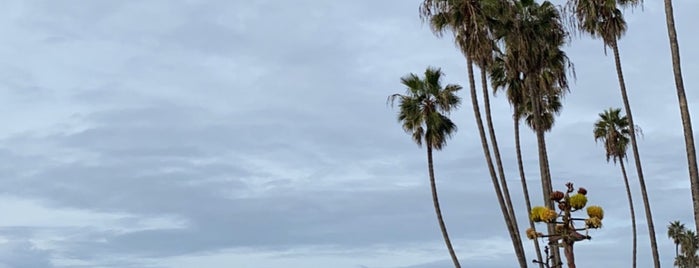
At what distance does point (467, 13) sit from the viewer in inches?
1751

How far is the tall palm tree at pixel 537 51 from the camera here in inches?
1834

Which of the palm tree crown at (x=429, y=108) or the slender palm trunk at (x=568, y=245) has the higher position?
the palm tree crown at (x=429, y=108)

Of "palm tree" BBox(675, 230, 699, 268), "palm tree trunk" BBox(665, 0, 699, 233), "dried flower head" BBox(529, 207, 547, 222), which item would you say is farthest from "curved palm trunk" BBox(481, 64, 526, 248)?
"palm tree" BBox(675, 230, 699, 268)

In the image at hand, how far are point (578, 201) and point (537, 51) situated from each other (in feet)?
101

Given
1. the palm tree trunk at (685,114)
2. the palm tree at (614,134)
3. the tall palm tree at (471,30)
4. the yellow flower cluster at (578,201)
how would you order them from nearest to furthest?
the yellow flower cluster at (578,201) → the palm tree trunk at (685,114) → the tall palm tree at (471,30) → the palm tree at (614,134)

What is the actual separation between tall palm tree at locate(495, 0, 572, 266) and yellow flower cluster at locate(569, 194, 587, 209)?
28.8m

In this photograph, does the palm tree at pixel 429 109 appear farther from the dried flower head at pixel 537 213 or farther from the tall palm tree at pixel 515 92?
the dried flower head at pixel 537 213

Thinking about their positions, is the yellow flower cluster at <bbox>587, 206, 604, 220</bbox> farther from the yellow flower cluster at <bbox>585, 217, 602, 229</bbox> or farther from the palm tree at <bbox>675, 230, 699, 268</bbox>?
the palm tree at <bbox>675, 230, 699, 268</bbox>

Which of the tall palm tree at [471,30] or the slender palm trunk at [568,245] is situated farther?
the tall palm tree at [471,30]

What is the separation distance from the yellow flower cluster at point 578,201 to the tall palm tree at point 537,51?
2880 centimetres

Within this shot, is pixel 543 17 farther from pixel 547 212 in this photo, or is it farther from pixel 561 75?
pixel 547 212

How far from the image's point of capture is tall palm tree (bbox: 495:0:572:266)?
46.6 m

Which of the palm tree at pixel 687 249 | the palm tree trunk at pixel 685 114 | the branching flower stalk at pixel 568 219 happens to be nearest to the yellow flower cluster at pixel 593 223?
the branching flower stalk at pixel 568 219

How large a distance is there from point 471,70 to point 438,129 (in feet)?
21.9
